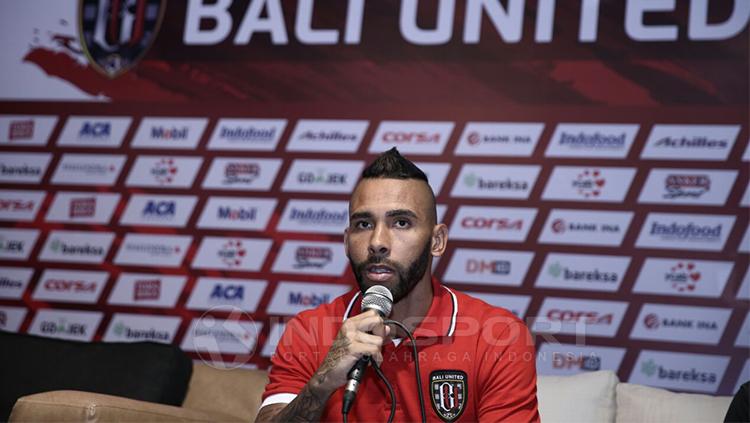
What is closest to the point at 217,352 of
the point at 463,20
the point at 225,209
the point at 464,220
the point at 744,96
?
the point at 225,209

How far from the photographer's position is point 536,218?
11.4ft

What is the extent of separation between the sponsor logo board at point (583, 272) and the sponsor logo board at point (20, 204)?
2478 mm

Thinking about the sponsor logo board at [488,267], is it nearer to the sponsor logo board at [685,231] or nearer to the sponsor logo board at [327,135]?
the sponsor logo board at [685,231]

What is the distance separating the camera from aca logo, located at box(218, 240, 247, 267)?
12.2ft

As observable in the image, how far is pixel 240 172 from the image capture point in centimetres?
379

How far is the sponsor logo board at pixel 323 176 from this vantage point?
369 centimetres

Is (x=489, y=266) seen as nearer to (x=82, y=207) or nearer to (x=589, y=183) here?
(x=589, y=183)

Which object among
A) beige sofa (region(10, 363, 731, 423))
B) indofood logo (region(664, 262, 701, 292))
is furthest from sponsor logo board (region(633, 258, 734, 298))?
beige sofa (region(10, 363, 731, 423))

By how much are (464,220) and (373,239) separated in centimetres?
163

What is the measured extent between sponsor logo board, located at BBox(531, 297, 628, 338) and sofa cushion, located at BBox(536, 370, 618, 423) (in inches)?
33.6

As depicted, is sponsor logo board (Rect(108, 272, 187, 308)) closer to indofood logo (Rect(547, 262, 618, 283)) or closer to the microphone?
indofood logo (Rect(547, 262, 618, 283))

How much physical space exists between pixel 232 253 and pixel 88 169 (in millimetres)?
869

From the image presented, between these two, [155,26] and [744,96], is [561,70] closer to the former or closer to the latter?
[744,96]

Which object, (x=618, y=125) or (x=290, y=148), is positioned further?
(x=290, y=148)
